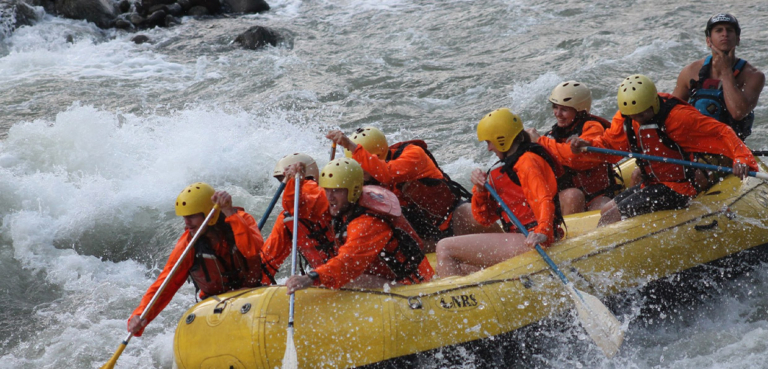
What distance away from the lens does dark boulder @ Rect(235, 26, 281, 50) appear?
14883 millimetres

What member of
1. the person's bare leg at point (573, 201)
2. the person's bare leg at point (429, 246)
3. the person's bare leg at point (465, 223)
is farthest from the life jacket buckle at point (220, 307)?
the person's bare leg at point (573, 201)

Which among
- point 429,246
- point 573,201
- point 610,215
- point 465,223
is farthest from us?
point 573,201

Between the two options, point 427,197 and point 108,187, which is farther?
point 108,187

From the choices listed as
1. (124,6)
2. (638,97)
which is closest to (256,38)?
(124,6)

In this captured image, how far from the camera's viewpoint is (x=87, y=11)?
16.2 metres

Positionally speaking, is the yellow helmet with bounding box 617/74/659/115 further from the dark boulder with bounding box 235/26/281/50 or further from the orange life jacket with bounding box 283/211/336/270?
the dark boulder with bounding box 235/26/281/50

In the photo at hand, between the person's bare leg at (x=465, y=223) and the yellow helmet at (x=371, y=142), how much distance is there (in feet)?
2.35

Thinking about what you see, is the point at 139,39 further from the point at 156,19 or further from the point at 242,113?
the point at 242,113

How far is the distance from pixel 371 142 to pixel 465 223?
952mm

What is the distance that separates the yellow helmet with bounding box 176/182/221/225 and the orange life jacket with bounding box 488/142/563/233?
188 centimetres

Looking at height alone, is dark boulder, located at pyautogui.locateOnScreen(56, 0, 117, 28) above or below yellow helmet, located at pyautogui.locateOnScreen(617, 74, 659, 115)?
below

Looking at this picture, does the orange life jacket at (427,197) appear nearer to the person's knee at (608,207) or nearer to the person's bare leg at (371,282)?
the person's bare leg at (371,282)

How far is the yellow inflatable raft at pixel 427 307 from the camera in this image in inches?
162

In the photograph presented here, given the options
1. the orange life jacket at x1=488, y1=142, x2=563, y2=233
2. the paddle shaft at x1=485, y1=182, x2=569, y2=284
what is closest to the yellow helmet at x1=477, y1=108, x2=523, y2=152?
the orange life jacket at x1=488, y1=142, x2=563, y2=233
